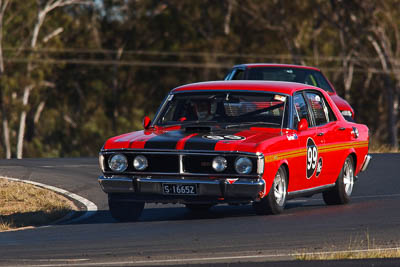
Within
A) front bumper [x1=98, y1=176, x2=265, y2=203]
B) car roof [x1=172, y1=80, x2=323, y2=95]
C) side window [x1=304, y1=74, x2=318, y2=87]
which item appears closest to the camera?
front bumper [x1=98, y1=176, x2=265, y2=203]

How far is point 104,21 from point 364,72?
1585cm

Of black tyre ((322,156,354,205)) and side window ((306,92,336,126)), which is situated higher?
side window ((306,92,336,126))

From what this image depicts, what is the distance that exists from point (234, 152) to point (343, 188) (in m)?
2.70

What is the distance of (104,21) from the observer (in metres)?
59.7

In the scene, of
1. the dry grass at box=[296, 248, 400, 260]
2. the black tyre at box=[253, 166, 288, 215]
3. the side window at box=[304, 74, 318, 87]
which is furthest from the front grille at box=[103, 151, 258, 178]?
the side window at box=[304, 74, 318, 87]

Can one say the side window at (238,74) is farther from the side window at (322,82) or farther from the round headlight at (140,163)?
the round headlight at (140,163)

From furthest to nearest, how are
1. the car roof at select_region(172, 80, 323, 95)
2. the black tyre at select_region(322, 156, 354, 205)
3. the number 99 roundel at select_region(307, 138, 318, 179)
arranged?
the black tyre at select_region(322, 156, 354, 205) → the car roof at select_region(172, 80, 323, 95) → the number 99 roundel at select_region(307, 138, 318, 179)

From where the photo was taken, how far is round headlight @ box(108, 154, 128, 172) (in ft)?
35.4

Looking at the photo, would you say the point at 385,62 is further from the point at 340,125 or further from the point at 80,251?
the point at 80,251

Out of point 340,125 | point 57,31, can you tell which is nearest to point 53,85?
point 57,31

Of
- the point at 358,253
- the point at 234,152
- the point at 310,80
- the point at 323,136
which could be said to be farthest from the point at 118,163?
the point at 310,80

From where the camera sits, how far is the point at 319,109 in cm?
1257

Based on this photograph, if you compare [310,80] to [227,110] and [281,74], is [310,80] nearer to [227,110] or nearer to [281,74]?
[281,74]

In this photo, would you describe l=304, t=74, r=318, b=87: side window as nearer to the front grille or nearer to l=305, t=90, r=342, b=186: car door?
l=305, t=90, r=342, b=186: car door
